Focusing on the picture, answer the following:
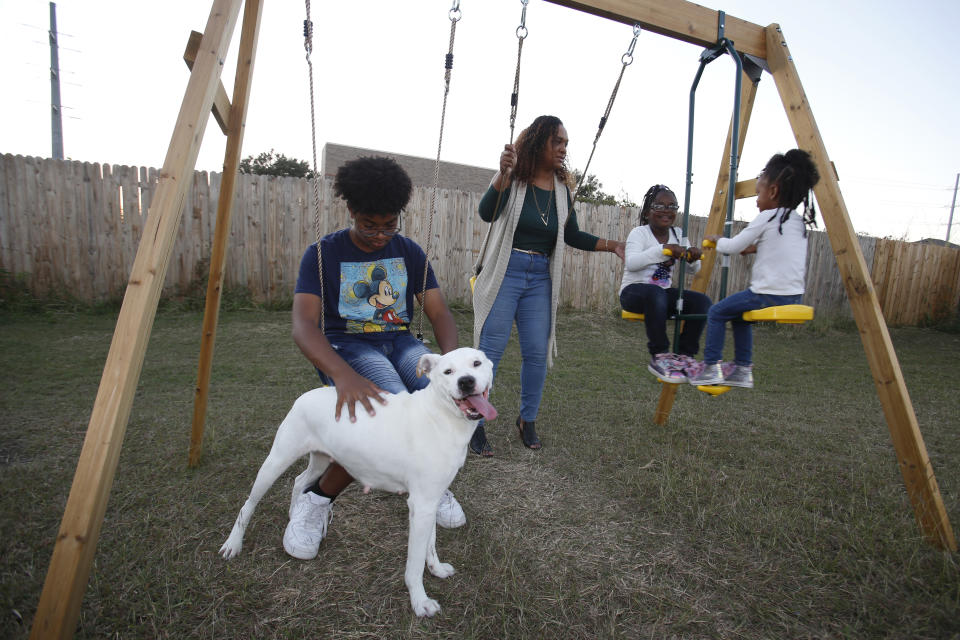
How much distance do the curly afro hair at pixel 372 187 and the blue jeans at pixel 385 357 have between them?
76 cm

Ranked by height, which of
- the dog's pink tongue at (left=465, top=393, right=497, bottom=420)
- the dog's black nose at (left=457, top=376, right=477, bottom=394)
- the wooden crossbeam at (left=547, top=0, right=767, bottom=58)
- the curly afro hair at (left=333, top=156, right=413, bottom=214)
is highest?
the wooden crossbeam at (left=547, top=0, right=767, bottom=58)

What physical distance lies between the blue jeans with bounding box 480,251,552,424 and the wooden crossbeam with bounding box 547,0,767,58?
5.70 ft

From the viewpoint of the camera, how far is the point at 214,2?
86.4 inches

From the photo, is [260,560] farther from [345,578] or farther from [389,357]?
[389,357]

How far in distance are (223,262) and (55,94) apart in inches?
560

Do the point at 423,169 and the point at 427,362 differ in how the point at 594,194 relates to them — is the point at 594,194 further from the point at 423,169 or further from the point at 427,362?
the point at 427,362

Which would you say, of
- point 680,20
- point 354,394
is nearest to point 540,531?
point 354,394

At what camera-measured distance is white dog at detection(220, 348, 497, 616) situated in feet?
7.20

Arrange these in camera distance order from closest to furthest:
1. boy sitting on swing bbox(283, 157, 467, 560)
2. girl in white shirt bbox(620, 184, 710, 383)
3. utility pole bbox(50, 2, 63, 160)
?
boy sitting on swing bbox(283, 157, 467, 560) < girl in white shirt bbox(620, 184, 710, 383) < utility pole bbox(50, 2, 63, 160)

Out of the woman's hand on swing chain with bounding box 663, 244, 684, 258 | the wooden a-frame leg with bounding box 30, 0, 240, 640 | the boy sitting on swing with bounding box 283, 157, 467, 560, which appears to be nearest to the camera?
the wooden a-frame leg with bounding box 30, 0, 240, 640

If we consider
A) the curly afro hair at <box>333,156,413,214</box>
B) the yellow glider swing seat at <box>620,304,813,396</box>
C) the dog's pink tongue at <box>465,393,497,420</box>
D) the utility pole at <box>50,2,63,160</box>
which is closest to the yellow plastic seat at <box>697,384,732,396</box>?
the yellow glider swing seat at <box>620,304,813,396</box>

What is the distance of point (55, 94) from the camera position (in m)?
12.5

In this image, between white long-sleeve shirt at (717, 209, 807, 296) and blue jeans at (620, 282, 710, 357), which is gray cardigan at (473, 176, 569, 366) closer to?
blue jeans at (620, 282, 710, 357)

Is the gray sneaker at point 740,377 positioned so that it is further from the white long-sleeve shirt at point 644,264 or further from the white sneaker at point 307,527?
the white sneaker at point 307,527
